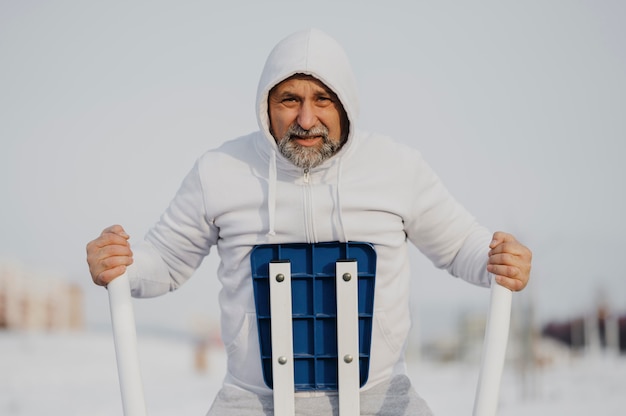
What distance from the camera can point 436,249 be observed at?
9.25 feet

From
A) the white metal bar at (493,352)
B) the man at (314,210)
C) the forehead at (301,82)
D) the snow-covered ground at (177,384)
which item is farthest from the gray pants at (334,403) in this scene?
the snow-covered ground at (177,384)

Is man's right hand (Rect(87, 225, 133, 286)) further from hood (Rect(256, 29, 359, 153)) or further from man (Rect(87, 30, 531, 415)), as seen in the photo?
hood (Rect(256, 29, 359, 153))

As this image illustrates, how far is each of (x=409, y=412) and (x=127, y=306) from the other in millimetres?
838

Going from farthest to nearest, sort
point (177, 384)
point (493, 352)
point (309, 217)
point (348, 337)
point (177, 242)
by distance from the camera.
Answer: point (177, 384), point (177, 242), point (309, 217), point (348, 337), point (493, 352)

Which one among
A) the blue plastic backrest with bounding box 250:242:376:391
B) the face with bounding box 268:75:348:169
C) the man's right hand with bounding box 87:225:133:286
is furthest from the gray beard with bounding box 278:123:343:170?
the man's right hand with bounding box 87:225:133:286

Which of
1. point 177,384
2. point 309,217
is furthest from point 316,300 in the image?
point 177,384

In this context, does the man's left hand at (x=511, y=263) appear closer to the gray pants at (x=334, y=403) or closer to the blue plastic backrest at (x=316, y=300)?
the blue plastic backrest at (x=316, y=300)

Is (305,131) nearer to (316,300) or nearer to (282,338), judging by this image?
(316,300)

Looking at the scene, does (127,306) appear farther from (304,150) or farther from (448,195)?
(448,195)

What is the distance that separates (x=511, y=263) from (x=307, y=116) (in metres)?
0.68

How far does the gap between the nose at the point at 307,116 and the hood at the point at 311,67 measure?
0.08 metres

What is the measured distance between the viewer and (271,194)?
2633 mm

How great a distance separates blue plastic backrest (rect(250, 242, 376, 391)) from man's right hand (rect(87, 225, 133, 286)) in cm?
35

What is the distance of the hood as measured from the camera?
8.54 ft
